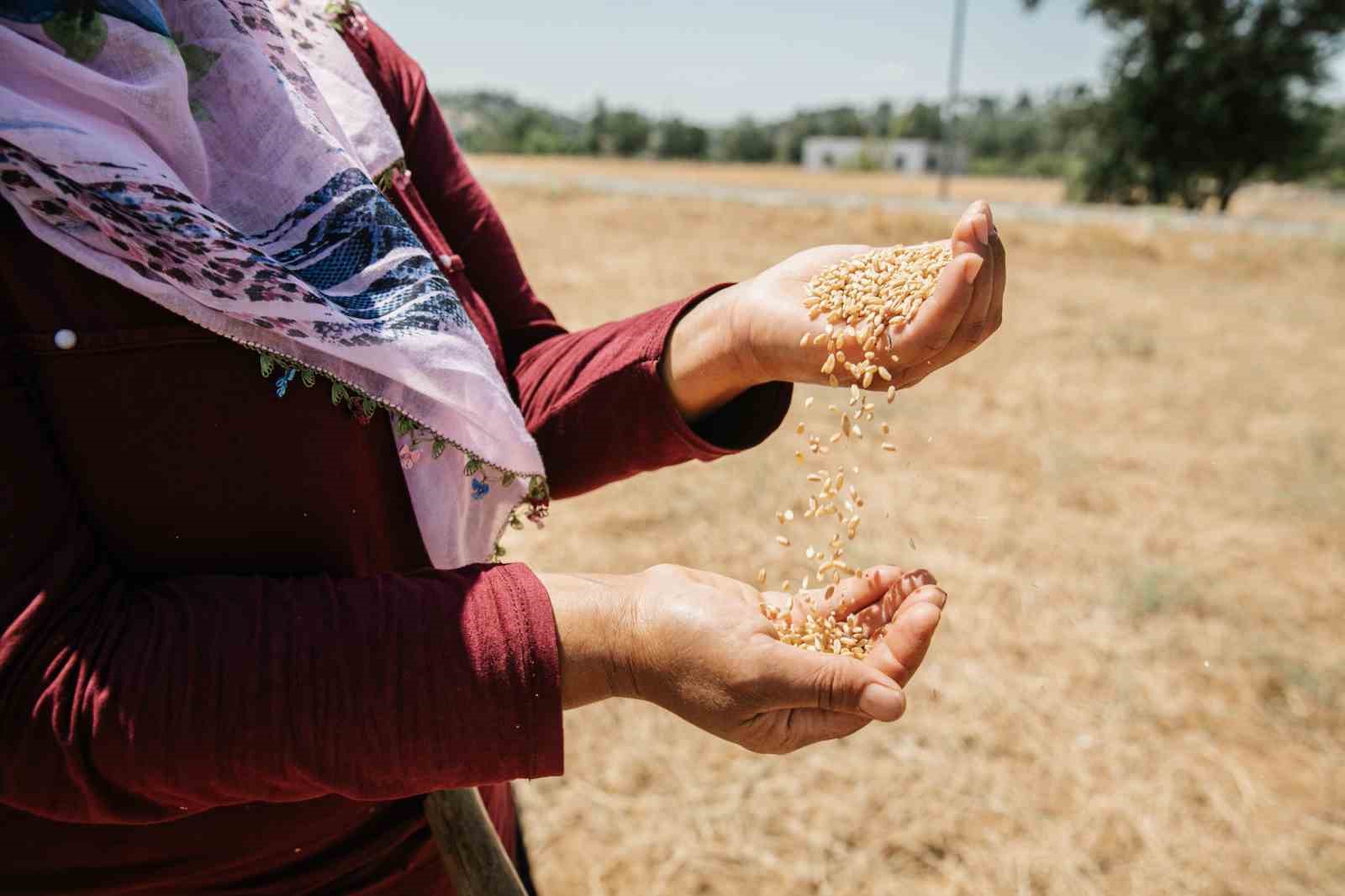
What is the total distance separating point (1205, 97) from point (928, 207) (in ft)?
35.7

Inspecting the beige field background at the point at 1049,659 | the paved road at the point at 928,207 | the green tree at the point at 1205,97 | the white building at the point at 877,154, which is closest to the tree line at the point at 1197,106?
the green tree at the point at 1205,97

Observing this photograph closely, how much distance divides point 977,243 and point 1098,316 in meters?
7.86

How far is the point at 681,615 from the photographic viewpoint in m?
0.83

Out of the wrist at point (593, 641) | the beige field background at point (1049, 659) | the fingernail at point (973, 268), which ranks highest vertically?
the fingernail at point (973, 268)

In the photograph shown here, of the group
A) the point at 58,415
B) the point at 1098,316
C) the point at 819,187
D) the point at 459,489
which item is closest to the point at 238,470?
the point at 58,415

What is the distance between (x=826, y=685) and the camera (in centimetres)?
82

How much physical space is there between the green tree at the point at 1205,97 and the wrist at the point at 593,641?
2450 cm

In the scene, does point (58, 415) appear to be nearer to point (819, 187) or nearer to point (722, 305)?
point (722, 305)

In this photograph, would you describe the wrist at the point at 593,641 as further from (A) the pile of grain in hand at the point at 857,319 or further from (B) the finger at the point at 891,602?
(B) the finger at the point at 891,602

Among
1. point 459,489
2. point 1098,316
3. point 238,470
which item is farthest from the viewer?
point 1098,316

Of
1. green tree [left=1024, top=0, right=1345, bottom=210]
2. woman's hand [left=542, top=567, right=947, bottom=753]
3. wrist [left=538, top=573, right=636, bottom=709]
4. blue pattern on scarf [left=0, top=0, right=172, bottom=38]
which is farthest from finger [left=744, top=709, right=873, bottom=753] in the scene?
green tree [left=1024, top=0, right=1345, bottom=210]

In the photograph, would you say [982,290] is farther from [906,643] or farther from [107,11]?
[107,11]

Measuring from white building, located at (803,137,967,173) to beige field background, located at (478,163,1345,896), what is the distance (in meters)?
43.2

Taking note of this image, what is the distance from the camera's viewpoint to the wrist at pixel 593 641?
802 millimetres
